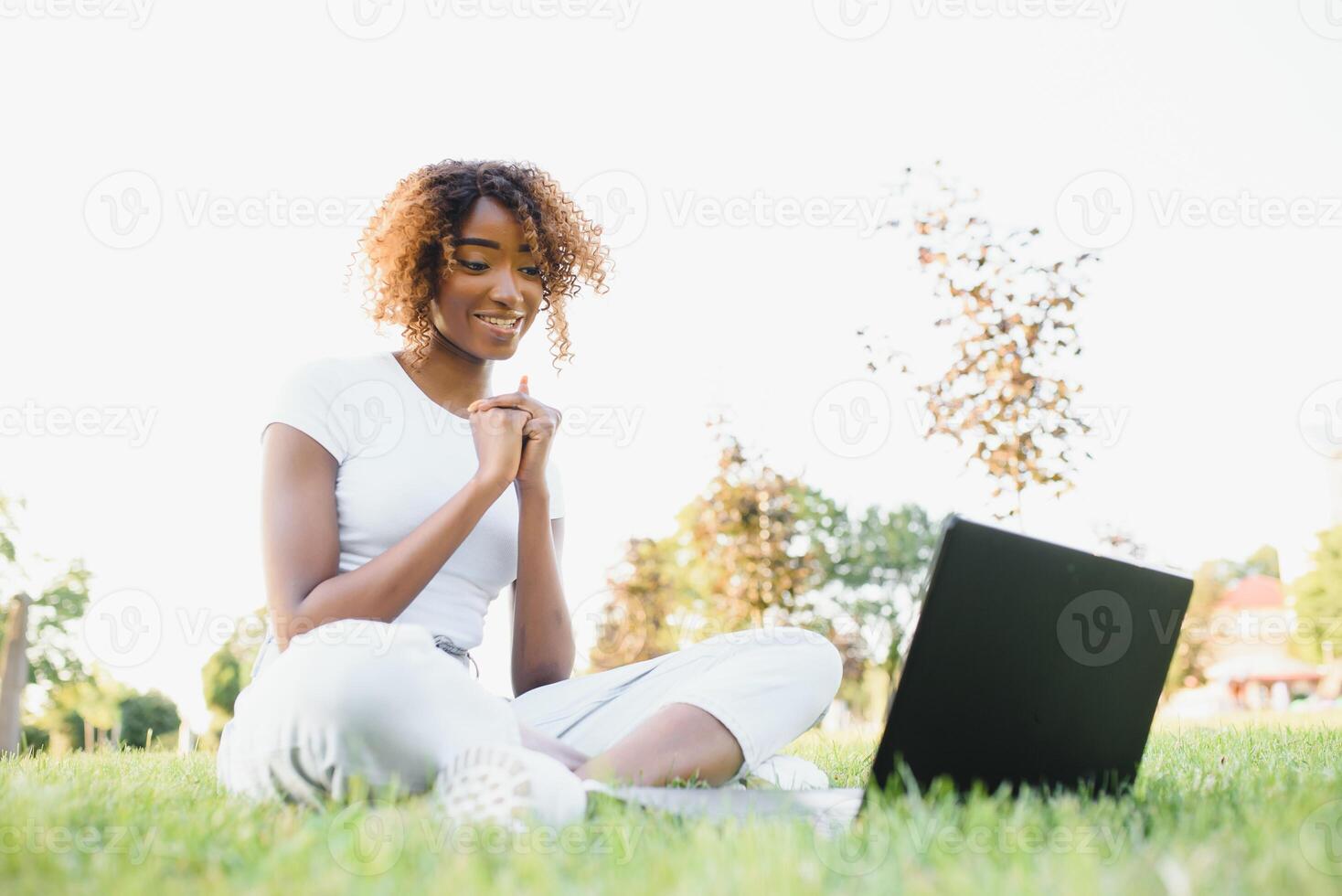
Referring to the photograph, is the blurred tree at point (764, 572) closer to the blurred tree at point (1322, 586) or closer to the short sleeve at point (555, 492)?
the short sleeve at point (555, 492)

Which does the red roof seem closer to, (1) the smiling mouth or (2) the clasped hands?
(1) the smiling mouth

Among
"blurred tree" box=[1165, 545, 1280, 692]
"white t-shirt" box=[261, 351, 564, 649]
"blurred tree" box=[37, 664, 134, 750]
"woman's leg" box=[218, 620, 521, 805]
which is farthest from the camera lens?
"blurred tree" box=[1165, 545, 1280, 692]

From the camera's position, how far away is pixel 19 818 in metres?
2.16

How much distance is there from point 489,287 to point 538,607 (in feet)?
3.43

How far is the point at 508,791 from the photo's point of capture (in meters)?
2.02

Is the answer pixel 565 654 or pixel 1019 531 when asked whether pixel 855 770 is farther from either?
pixel 1019 531

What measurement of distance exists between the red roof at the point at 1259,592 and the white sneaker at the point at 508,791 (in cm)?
4684

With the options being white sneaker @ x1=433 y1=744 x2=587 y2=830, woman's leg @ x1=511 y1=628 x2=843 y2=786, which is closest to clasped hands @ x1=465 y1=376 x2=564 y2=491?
woman's leg @ x1=511 y1=628 x2=843 y2=786

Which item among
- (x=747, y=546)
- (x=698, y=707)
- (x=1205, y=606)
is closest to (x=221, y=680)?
(x=747, y=546)

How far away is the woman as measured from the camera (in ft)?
7.32

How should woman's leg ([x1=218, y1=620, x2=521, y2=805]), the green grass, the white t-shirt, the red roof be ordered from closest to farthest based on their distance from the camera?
the green grass < woman's leg ([x1=218, y1=620, x2=521, y2=805]) < the white t-shirt < the red roof

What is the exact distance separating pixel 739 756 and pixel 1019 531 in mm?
986

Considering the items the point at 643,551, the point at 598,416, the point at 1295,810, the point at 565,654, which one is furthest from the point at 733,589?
the point at 1295,810

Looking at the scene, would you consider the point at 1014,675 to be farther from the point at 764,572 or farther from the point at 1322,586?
the point at 1322,586
